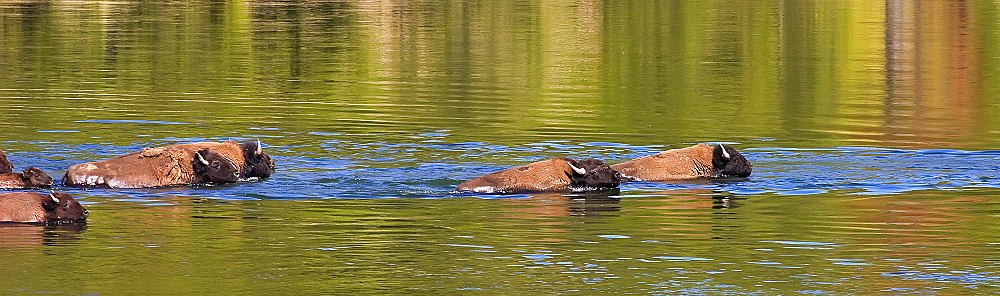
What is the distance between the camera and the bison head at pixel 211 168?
21.7 meters

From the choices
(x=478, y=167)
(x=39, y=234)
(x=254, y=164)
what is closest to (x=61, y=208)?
(x=39, y=234)

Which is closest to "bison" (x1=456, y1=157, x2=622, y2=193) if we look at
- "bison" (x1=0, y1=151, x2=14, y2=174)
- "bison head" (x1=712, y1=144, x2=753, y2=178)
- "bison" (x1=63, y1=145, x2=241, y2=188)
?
"bison head" (x1=712, y1=144, x2=753, y2=178)

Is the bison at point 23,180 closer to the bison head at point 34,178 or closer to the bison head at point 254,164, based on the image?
the bison head at point 34,178

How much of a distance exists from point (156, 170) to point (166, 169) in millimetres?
127

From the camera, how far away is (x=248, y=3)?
8719cm

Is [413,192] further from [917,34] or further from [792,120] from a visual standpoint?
[917,34]

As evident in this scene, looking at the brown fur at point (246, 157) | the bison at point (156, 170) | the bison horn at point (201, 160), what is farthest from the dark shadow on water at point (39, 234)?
the brown fur at point (246, 157)

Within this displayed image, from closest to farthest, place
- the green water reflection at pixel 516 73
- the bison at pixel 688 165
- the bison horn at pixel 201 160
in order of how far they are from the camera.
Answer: the bison horn at pixel 201 160 < the bison at pixel 688 165 < the green water reflection at pixel 516 73

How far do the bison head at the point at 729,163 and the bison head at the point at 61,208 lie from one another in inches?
307

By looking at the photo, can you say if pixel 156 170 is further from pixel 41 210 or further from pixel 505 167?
pixel 505 167

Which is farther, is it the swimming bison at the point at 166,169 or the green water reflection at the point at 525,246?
the swimming bison at the point at 166,169

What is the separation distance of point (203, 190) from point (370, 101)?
14729 mm

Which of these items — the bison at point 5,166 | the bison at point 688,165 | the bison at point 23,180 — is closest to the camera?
the bison at point 23,180

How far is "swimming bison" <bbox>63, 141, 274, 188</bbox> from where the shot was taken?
2141 centimetres
